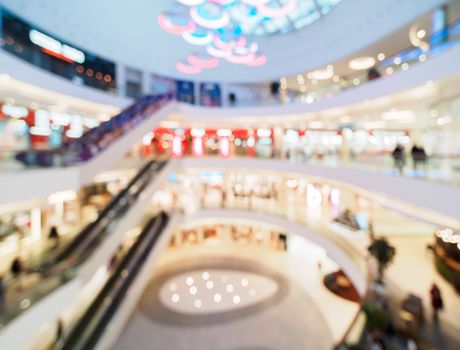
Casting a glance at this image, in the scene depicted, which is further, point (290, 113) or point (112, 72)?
point (112, 72)

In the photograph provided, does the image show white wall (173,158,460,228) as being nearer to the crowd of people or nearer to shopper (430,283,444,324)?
the crowd of people

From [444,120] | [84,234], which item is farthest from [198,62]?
[444,120]

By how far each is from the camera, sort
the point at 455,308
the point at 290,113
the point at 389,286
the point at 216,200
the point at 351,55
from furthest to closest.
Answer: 1. the point at 216,200
2. the point at 290,113
3. the point at 351,55
4. the point at 389,286
5. the point at 455,308

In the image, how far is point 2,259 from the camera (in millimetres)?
6504

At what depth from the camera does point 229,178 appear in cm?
1914

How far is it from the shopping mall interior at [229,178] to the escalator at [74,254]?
4 cm

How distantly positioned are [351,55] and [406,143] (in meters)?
6.02

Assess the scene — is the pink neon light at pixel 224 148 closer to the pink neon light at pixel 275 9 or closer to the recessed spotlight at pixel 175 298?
the recessed spotlight at pixel 175 298

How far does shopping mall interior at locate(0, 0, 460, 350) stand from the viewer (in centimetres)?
591

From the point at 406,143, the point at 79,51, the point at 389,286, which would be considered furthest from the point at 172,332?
the point at 406,143

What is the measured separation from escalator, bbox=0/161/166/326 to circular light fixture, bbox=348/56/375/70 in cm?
1086

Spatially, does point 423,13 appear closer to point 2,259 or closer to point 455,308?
point 455,308

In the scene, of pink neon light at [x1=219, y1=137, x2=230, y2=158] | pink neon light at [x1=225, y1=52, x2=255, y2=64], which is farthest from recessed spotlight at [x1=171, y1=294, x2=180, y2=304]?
pink neon light at [x1=225, y1=52, x2=255, y2=64]

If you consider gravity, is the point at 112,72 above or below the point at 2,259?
above
